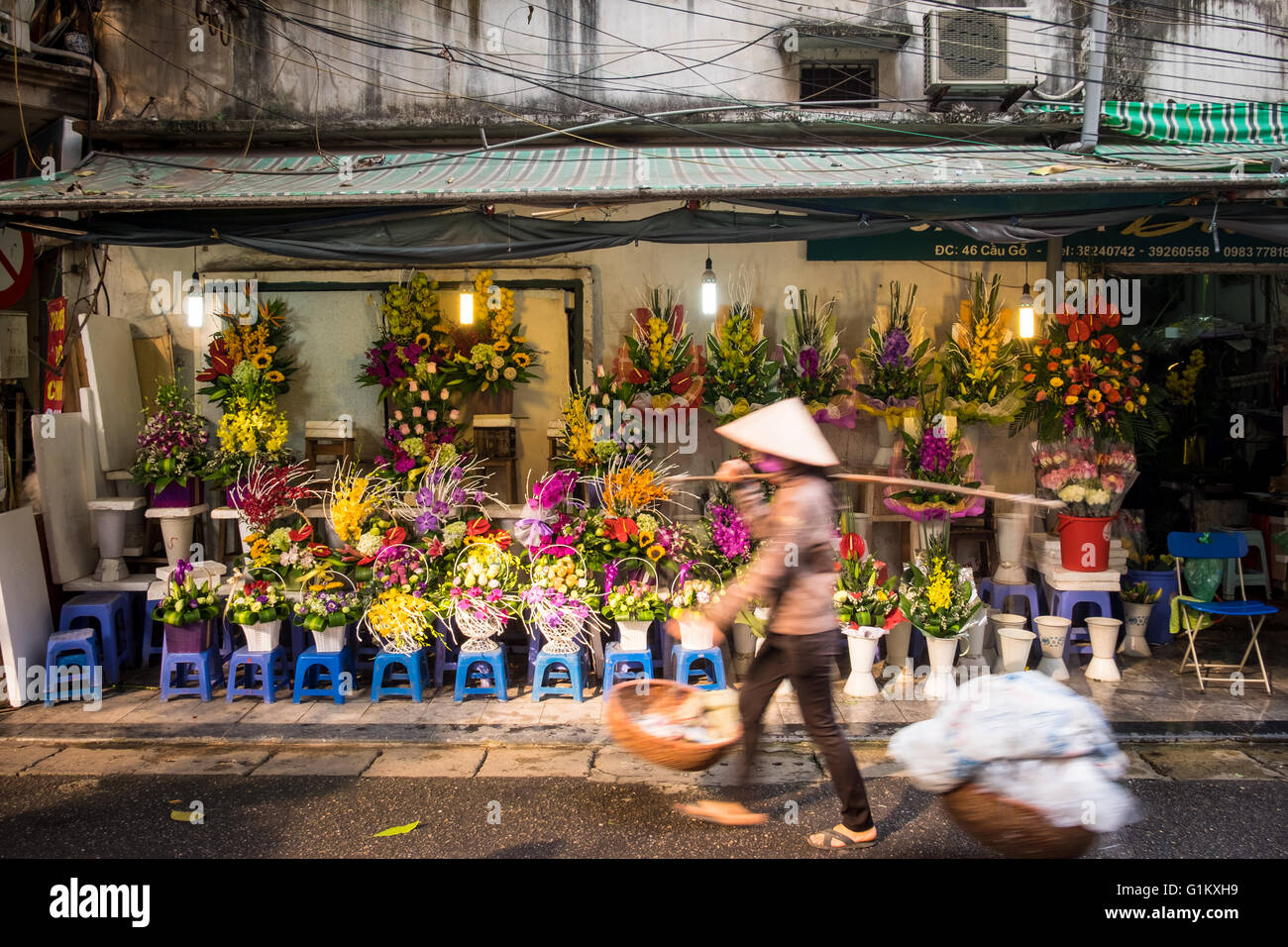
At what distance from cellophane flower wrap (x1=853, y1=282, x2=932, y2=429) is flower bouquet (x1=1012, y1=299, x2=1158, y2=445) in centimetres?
89

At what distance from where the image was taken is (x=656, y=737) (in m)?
4.61

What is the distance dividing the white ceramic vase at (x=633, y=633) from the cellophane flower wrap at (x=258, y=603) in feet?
8.32

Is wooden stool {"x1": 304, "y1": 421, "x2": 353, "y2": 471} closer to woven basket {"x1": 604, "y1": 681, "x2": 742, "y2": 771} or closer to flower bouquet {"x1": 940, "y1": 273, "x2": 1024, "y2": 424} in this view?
woven basket {"x1": 604, "y1": 681, "x2": 742, "y2": 771}

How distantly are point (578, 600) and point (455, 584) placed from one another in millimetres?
926

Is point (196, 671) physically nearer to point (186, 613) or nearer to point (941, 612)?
point (186, 613)

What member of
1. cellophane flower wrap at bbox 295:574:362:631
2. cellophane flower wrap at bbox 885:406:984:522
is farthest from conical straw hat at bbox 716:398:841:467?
cellophane flower wrap at bbox 295:574:362:631

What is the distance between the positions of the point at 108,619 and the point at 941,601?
21.6 ft

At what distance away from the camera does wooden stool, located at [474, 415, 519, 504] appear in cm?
842

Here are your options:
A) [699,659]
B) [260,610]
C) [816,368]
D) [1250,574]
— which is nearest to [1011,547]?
[816,368]

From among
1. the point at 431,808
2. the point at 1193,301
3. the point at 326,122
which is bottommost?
the point at 431,808

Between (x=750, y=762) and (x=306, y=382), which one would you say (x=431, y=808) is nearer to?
(x=750, y=762)

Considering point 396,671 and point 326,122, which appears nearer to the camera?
point 396,671

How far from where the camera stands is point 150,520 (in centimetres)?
Result: 848
